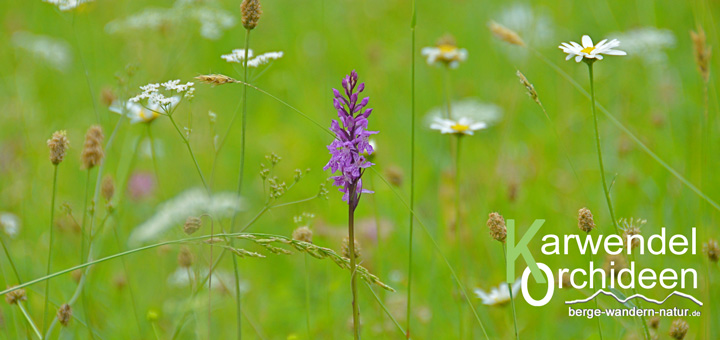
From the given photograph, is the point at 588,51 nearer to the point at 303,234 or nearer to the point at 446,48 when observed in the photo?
the point at 303,234

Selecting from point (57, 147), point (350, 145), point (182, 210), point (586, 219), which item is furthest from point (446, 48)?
point (57, 147)

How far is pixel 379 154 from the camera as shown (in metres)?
3.42

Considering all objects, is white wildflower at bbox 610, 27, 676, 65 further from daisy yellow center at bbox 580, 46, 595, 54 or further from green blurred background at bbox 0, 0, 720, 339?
daisy yellow center at bbox 580, 46, 595, 54

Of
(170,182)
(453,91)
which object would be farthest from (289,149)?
(453,91)

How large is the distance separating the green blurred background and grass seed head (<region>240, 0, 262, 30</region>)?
603mm

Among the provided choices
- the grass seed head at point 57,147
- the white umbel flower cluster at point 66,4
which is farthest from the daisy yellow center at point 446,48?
the grass seed head at point 57,147

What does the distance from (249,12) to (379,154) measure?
1.96 metres

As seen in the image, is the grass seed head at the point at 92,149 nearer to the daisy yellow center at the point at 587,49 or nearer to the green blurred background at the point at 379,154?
the green blurred background at the point at 379,154

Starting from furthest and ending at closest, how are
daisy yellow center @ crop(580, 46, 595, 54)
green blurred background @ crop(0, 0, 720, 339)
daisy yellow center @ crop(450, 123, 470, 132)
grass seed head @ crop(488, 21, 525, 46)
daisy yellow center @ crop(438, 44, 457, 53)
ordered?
daisy yellow center @ crop(438, 44, 457, 53)
green blurred background @ crop(0, 0, 720, 339)
daisy yellow center @ crop(450, 123, 470, 132)
grass seed head @ crop(488, 21, 525, 46)
daisy yellow center @ crop(580, 46, 595, 54)

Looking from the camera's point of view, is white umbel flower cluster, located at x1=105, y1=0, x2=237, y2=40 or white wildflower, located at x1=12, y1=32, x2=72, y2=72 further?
white wildflower, located at x1=12, y1=32, x2=72, y2=72

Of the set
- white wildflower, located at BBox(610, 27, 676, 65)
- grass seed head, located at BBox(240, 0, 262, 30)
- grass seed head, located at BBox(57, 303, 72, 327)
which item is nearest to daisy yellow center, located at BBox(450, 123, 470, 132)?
grass seed head, located at BBox(240, 0, 262, 30)

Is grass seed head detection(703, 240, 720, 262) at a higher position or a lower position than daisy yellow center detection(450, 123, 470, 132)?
lower

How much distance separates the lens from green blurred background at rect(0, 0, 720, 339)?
234cm

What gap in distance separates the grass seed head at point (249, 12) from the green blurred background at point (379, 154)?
1.98ft
